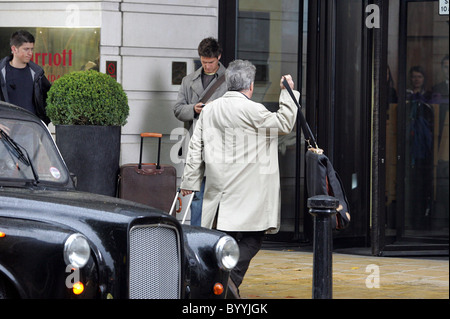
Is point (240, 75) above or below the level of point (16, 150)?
above

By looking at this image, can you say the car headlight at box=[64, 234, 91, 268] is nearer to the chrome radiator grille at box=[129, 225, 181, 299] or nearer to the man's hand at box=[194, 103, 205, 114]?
the chrome radiator grille at box=[129, 225, 181, 299]

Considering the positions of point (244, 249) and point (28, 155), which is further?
point (244, 249)

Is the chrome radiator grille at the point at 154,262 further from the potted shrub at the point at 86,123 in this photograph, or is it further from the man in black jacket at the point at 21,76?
the man in black jacket at the point at 21,76

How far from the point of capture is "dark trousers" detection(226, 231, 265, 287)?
673cm

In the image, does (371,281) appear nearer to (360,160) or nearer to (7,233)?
(360,160)

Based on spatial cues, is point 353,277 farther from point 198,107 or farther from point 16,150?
point 16,150

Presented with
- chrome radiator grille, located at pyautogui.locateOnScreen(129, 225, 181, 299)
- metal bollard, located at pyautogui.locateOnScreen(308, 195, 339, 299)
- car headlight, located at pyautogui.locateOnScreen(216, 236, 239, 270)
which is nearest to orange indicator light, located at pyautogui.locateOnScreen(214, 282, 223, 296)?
car headlight, located at pyautogui.locateOnScreen(216, 236, 239, 270)

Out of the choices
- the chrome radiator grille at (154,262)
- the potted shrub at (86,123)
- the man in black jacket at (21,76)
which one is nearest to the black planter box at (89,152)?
the potted shrub at (86,123)

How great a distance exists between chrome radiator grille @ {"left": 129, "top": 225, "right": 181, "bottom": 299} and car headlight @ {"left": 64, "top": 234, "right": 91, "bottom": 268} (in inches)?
12.4

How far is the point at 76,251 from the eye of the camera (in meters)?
4.56

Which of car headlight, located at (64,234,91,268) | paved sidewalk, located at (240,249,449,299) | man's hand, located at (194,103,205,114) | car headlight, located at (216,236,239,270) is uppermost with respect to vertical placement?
man's hand, located at (194,103,205,114)

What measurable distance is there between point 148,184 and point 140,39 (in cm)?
214

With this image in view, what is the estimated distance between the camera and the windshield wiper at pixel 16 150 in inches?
221

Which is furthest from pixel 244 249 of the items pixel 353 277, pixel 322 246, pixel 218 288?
pixel 353 277
